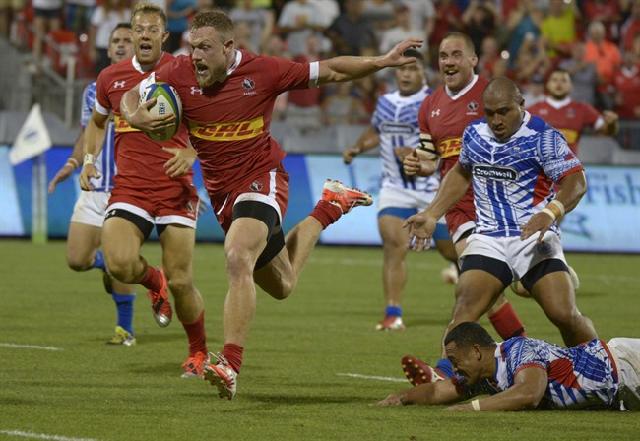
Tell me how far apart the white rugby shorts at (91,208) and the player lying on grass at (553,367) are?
15.2 feet

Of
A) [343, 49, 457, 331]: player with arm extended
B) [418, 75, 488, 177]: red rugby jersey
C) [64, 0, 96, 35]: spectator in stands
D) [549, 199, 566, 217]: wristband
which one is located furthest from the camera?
[64, 0, 96, 35]: spectator in stands

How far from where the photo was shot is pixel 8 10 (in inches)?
1018

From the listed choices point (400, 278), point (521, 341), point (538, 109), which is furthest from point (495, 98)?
point (538, 109)

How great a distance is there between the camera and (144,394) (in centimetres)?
889

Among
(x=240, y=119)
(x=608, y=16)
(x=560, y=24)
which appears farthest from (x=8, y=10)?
(x=240, y=119)

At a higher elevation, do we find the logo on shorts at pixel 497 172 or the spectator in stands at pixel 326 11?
the spectator in stands at pixel 326 11

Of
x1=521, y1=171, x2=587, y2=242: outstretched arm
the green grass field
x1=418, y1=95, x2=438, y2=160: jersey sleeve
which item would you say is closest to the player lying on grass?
the green grass field

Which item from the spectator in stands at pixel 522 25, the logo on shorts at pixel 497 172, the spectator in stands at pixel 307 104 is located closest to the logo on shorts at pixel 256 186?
the logo on shorts at pixel 497 172

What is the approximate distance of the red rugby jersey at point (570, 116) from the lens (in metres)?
16.8

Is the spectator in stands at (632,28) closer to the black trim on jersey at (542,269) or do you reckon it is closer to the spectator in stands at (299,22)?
the spectator in stands at (299,22)

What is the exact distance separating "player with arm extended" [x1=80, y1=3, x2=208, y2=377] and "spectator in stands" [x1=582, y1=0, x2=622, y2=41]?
15.9 m

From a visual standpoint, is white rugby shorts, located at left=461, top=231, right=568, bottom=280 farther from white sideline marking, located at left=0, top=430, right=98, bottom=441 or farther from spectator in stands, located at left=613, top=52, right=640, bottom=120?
spectator in stands, located at left=613, top=52, right=640, bottom=120

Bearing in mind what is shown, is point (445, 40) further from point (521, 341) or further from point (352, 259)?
point (352, 259)

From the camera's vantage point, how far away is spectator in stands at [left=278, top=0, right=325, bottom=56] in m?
24.5
